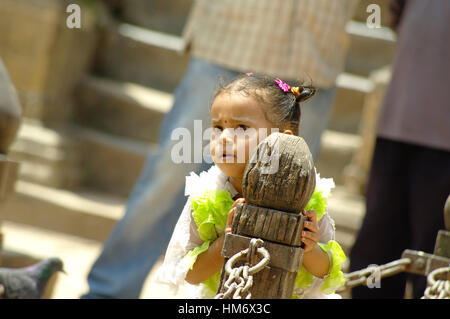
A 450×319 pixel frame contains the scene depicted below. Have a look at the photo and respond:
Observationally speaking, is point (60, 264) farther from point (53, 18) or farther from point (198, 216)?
point (53, 18)

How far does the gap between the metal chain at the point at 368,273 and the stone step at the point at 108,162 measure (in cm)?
310

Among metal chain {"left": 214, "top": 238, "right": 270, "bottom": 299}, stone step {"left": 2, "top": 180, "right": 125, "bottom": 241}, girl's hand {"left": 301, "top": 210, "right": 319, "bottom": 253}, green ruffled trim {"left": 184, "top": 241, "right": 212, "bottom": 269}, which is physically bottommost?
stone step {"left": 2, "top": 180, "right": 125, "bottom": 241}

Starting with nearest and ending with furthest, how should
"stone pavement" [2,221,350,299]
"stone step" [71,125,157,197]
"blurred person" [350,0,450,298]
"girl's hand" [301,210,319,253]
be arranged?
"girl's hand" [301,210,319,253], "blurred person" [350,0,450,298], "stone pavement" [2,221,350,299], "stone step" [71,125,157,197]

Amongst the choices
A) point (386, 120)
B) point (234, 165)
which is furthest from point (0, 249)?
point (386, 120)

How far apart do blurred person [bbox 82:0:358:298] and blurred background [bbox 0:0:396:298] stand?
1364mm

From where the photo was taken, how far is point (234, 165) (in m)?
1.56

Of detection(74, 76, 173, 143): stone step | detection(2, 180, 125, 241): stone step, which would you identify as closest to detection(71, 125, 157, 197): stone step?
detection(74, 76, 173, 143): stone step

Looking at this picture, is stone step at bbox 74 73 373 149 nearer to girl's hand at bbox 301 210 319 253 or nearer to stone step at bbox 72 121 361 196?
stone step at bbox 72 121 361 196

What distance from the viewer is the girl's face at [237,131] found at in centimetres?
154

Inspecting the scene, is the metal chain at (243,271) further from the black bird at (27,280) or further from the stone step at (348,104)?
the stone step at (348,104)

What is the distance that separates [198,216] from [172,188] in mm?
956

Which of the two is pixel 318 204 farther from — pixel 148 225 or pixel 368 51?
pixel 368 51

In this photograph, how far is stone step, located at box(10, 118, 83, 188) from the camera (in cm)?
463

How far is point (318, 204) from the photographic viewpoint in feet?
5.32
